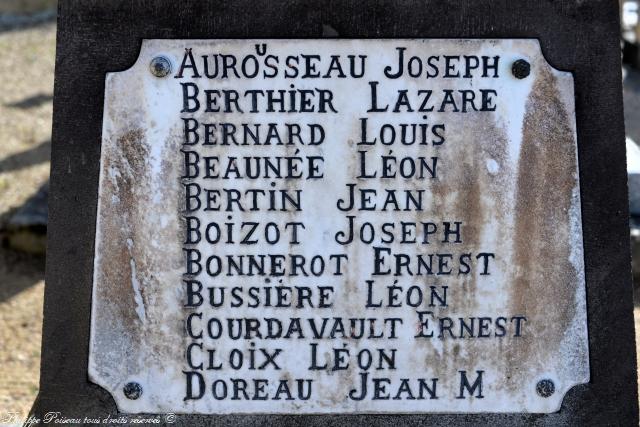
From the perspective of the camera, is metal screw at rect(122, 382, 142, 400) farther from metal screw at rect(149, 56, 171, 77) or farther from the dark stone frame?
metal screw at rect(149, 56, 171, 77)

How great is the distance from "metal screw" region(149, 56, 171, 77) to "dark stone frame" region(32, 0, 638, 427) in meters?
0.08

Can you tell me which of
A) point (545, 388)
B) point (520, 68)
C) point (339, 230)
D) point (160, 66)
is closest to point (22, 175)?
point (160, 66)

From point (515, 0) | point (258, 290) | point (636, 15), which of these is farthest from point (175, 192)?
point (636, 15)

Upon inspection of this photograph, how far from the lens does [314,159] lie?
2.88 m

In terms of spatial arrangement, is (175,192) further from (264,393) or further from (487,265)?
(487,265)

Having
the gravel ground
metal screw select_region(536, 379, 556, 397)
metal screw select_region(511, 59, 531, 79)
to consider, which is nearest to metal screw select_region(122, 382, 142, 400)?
the gravel ground

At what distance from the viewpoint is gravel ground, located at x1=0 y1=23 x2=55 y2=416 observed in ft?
13.4

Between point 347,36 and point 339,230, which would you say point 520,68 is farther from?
point 339,230

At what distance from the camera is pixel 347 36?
2881 millimetres

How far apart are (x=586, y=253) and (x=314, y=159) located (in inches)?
36.3

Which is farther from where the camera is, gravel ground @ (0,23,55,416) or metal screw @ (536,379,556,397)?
gravel ground @ (0,23,55,416)

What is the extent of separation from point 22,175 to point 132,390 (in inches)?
142

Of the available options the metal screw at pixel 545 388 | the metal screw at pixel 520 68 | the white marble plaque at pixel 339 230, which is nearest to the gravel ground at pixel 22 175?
the white marble plaque at pixel 339 230

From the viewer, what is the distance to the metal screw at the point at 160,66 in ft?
9.41
